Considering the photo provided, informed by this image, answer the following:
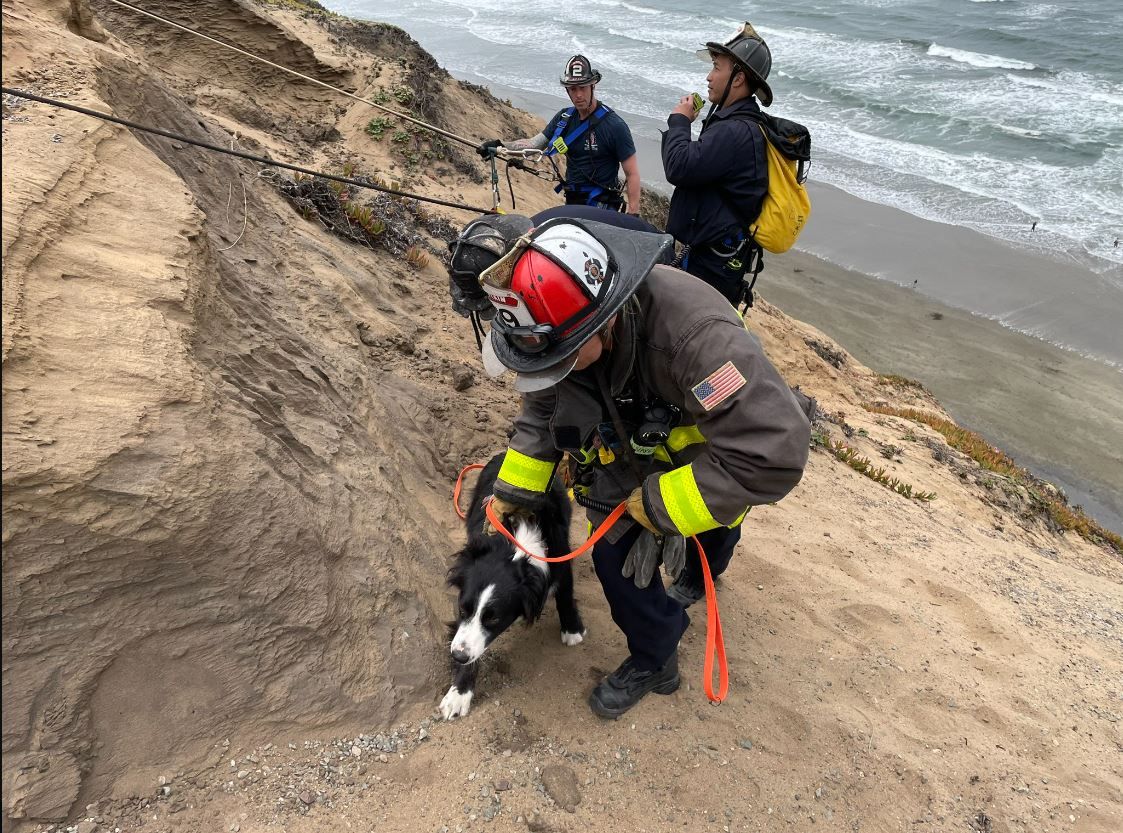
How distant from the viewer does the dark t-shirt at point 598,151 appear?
6.18m

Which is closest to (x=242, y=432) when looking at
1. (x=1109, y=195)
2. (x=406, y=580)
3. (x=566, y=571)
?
(x=406, y=580)

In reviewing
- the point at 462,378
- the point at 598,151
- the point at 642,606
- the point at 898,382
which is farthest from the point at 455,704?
the point at 898,382

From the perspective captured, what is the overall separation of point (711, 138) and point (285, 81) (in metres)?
7.44

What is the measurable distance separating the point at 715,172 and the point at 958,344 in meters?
9.84

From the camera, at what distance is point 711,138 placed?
394 centimetres

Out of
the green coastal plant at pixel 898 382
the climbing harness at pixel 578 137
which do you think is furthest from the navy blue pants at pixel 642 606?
the green coastal plant at pixel 898 382

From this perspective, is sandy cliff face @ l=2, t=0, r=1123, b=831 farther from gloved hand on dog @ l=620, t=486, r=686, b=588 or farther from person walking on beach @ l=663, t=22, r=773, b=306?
person walking on beach @ l=663, t=22, r=773, b=306

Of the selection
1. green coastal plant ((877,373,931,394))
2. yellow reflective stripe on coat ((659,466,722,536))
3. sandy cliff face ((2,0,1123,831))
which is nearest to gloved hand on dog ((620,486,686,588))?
yellow reflective stripe on coat ((659,466,722,536))

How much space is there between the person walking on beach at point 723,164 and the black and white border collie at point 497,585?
6.50 ft

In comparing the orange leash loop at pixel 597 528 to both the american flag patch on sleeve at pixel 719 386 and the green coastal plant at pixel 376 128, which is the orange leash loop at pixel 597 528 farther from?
the green coastal plant at pixel 376 128

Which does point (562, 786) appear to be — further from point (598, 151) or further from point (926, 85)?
point (926, 85)

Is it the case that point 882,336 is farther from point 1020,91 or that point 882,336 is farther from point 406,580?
point 1020,91

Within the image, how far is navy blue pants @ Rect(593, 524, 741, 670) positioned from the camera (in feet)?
9.44

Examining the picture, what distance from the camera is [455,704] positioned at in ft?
9.73
